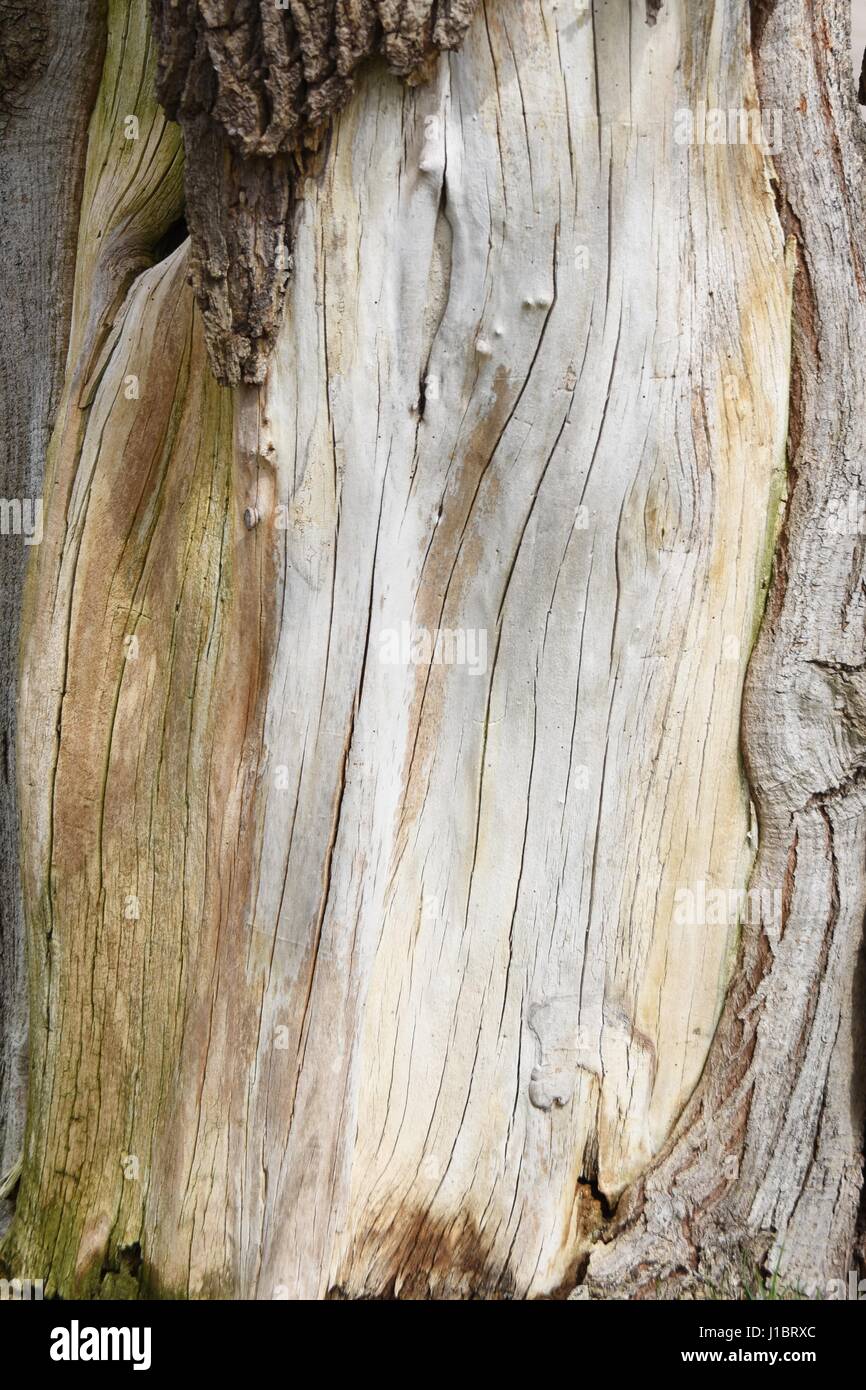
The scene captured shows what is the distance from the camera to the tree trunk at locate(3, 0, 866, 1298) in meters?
2.62

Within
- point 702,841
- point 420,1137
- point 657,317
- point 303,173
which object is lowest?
point 420,1137

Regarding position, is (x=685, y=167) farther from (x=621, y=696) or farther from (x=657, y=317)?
(x=621, y=696)

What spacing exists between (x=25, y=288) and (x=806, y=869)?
288 centimetres

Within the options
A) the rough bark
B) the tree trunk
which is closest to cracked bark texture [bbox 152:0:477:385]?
the tree trunk

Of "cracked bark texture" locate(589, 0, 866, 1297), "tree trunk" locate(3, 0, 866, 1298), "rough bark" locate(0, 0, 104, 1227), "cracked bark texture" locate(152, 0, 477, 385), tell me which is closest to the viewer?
"cracked bark texture" locate(152, 0, 477, 385)

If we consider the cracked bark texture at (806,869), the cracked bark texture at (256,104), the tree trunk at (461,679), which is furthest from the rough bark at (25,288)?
the cracked bark texture at (806,869)

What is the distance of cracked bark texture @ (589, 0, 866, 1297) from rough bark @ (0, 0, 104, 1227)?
6.43ft

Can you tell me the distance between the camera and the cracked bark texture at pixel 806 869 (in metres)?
2.91

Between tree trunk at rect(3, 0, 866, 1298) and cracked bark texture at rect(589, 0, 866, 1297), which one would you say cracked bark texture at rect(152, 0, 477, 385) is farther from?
cracked bark texture at rect(589, 0, 866, 1297)

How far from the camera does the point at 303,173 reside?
258 centimetres

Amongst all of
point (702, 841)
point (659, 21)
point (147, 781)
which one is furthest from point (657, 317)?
point (147, 781)

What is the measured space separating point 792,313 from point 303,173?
1.27m

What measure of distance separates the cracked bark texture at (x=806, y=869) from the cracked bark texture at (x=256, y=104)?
3.48 feet

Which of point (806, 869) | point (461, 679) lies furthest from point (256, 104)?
point (806, 869)
